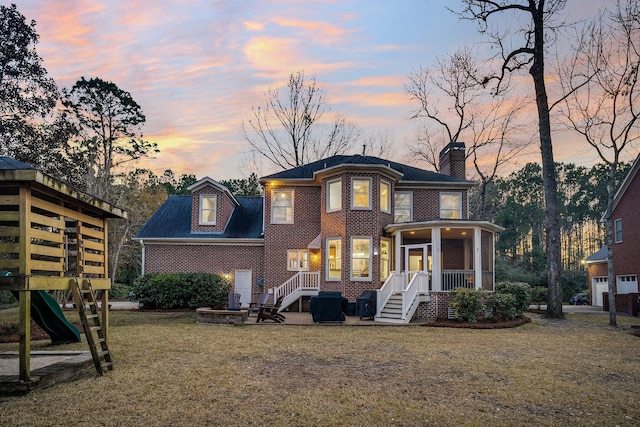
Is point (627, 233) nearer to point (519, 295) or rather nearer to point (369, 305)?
point (519, 295)

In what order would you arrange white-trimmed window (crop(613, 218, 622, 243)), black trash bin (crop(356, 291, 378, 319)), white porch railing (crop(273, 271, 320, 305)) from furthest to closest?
white-trimmed window (crop(613, 218, 622, 243)), white porch railing (crop(273, 271, 320, 305)), black trash bin (crop(356, 291, 378, 319))

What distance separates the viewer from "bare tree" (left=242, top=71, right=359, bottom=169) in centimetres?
3141

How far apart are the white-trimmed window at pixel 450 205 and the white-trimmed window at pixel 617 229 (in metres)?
9.71

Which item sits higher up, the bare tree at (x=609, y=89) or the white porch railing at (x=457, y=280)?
the bare tree at (x=609, y=89)

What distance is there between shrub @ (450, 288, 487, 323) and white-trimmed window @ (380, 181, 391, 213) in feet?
17.4

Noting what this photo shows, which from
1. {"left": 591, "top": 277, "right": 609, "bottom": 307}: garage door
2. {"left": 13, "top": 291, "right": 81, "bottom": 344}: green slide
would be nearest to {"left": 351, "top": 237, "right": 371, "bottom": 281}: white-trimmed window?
{"left": 13, "top": 291, "right": 81, "bottom": 344}: green slide

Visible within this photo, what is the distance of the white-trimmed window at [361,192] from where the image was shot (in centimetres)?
1848

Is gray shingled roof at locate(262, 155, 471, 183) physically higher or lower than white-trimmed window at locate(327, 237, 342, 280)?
higher

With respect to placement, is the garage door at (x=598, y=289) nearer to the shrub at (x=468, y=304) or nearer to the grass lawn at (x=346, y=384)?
the shrub at (x=468, y=304)

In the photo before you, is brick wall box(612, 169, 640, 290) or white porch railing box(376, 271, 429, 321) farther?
brick wall box(612, 169, 640, 290)

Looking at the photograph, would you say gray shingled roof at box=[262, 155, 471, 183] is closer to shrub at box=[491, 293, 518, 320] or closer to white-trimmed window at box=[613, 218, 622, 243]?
shrub at box=[491, 293, 518, 320]

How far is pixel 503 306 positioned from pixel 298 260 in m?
9.26

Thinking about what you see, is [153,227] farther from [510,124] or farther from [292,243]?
[510,124]

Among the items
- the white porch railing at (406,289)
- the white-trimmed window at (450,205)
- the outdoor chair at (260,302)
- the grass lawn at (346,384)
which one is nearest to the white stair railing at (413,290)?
the white porch railing at (406,289)
